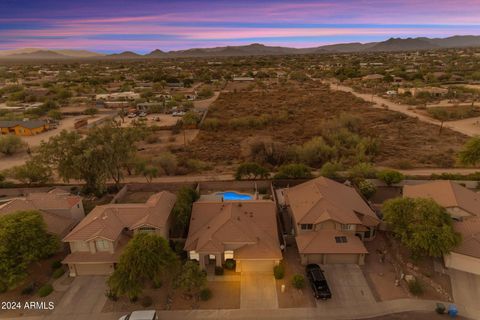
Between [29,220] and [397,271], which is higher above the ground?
[29,220]

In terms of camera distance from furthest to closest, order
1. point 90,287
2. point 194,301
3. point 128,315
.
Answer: point 90,287 < point 194,301 < point 128,315

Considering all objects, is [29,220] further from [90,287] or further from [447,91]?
[447,91]

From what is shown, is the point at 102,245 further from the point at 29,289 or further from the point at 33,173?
the point at 33,173

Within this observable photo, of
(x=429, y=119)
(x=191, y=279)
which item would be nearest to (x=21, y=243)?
(x=191, y=279)

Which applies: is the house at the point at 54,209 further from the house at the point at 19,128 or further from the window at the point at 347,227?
the house at the point at 19,128

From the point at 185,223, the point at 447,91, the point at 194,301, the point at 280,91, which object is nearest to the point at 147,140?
the point at 185,223

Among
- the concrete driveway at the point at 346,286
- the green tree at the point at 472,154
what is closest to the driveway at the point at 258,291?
the concrete driveway at the point at 346,286
